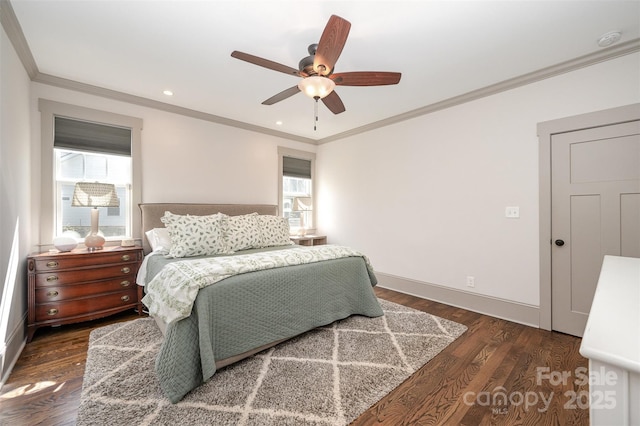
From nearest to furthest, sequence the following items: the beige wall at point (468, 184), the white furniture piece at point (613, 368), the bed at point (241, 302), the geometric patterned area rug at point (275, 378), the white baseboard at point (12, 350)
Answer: the white furniture piece at point (613, 368) < the geometric patterned area rug at point (275, 378) < the bed at point (241, 302) < the white baseboard at point (12, 350) < the beige wall at point (468, 184)

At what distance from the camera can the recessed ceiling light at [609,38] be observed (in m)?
2.11

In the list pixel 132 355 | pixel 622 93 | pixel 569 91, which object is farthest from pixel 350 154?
pixel 132 355

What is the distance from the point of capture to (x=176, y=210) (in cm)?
356

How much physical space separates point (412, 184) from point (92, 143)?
403cm

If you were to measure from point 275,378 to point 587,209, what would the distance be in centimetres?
309

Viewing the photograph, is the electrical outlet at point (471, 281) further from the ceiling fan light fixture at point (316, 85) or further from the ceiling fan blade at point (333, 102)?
the ceiling fan light fixture at point (316, 85)

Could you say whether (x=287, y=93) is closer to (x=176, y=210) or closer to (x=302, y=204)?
(x=176, y=210)

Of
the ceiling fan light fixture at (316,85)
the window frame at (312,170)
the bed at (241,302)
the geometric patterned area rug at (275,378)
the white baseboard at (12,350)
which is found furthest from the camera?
the window frame at (312,170)

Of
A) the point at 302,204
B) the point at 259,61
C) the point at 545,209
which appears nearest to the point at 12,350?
the point at 259,61

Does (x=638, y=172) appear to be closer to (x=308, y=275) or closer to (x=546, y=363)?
(x=546, y=363)

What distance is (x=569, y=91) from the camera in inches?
101

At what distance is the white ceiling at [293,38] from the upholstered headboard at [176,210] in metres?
1.41

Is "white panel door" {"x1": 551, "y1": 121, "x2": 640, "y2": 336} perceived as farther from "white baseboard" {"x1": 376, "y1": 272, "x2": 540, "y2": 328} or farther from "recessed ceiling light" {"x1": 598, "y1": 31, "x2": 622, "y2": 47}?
"recessed ceiling light" {"x1": 598, "y1": 31, "x2": 622, "y2": 47}

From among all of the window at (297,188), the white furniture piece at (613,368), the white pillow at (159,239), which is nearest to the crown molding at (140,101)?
the window at (297,188)
